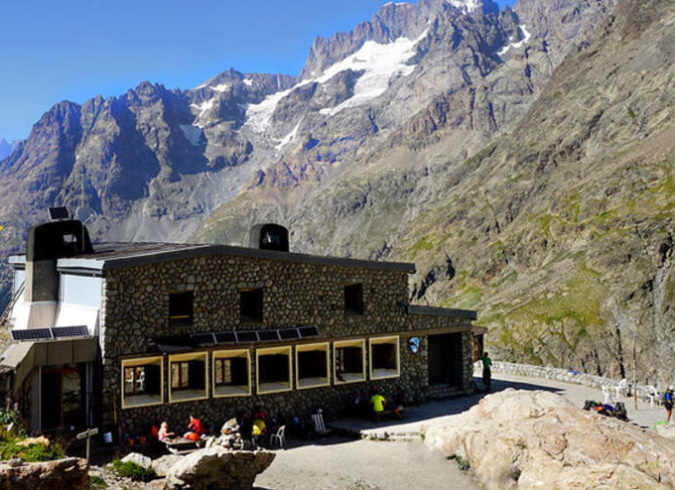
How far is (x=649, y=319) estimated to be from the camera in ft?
236

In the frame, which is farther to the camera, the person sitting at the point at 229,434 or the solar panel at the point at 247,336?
the solar panel at the point at 247,336

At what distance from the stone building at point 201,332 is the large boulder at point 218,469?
250 inches

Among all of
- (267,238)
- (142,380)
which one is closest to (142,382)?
(142,380)

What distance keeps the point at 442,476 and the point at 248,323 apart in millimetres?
9700

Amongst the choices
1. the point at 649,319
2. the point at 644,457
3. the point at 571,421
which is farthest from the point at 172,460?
the point at 649,319

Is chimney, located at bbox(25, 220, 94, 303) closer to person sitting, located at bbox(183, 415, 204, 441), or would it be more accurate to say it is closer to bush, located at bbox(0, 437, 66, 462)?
person sitting, located at bbox(183, 415, 204, 441)

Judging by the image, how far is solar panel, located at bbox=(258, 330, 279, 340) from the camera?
25730 mm

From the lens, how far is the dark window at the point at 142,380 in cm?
2322

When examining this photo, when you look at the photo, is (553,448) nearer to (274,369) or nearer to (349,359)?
(349,359)

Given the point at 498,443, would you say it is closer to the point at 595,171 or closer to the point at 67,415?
the point at 67,415

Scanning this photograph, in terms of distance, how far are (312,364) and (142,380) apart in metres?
7.80

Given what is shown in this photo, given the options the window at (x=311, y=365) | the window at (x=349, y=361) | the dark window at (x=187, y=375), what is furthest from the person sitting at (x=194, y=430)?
the window at (x=349, y=361)

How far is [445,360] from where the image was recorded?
33.2m

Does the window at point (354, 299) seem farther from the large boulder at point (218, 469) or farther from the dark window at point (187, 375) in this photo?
the large boulder at point (218, 469)
